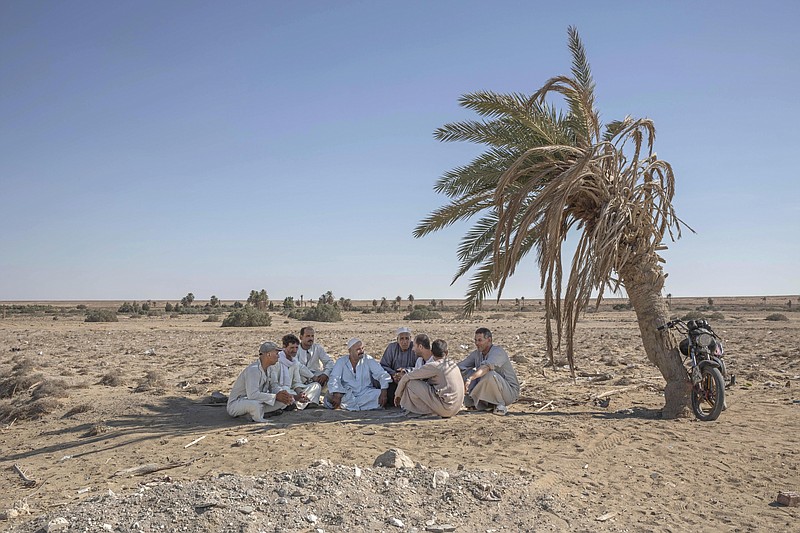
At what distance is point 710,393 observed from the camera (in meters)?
8.42

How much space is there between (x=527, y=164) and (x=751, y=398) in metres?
5.43

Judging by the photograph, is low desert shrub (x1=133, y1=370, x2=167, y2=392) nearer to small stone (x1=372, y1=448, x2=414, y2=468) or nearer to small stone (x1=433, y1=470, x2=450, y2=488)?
small stone (x1=372, y1=448, x2=414, y2=468)

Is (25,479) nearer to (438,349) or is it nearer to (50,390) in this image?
→ (50,390)

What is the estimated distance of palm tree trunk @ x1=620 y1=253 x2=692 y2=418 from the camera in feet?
29.4

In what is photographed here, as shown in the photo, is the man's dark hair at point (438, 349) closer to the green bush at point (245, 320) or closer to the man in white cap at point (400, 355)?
the man in white cap at point (400, 355)

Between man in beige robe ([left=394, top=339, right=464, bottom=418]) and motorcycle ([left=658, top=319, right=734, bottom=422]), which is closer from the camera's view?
motorcycle ([left=658, top=319, right=734, bottom=422])

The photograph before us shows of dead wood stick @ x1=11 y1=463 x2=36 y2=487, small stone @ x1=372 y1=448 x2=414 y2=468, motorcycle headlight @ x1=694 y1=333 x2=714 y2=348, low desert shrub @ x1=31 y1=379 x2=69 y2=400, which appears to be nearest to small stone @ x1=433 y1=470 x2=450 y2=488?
small stone @ x1=372 y1=448 x2=414 y2=468

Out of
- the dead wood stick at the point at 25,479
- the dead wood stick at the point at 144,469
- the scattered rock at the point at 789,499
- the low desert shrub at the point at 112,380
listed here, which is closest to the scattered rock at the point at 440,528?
the scattered rock at the point at 789,499

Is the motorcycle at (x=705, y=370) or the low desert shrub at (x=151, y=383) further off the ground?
the motorcycle at (x=705, y=370)

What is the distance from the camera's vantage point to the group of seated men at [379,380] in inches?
348

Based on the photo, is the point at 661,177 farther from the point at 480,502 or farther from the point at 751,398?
the point at 480,502

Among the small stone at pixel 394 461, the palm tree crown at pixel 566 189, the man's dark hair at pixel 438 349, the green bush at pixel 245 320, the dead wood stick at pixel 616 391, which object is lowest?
the dead wood stick at pixel 616 391

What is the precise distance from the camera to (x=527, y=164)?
9.86 m

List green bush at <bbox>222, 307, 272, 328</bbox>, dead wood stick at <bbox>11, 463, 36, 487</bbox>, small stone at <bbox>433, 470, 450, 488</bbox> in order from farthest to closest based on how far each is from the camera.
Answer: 1. green bush at <bbox>222, 307, 272, 328</bbox>
2. dead wood stick at <bbox>11, 463, 36, 487</bbox>
3. small stone at <bbox>433, 470, 450, 488</bbox>
